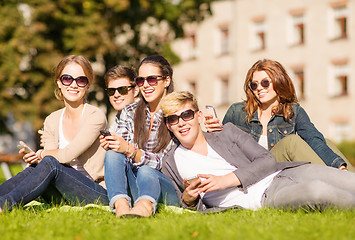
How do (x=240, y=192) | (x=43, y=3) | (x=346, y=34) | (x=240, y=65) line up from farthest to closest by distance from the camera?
(x=240, y=65)
(x=346, y=34)
(x=43, y=3)
(x=240, y=192)

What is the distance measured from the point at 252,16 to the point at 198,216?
2659cm

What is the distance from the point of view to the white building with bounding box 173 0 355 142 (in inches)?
1057

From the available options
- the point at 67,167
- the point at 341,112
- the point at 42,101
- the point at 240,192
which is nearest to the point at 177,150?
the point at 240,192

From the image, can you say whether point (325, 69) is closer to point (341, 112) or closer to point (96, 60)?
point (341, 112)

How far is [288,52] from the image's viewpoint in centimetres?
2883

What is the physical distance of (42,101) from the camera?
17.7 meters

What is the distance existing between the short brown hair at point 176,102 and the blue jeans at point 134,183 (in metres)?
0.59

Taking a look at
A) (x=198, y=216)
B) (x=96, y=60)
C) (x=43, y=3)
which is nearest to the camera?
(x=198, y=216)

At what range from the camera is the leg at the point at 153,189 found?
15.8 ft

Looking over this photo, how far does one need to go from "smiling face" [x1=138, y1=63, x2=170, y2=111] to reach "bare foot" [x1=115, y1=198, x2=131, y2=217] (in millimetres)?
1294

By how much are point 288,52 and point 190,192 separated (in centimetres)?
2499

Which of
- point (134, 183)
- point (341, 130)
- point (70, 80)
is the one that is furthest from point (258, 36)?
point (134, 183)

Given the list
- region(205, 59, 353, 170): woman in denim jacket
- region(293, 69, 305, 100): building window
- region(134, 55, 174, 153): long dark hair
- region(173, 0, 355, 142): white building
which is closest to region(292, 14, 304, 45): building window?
region(173, 0, 355, 142): white building

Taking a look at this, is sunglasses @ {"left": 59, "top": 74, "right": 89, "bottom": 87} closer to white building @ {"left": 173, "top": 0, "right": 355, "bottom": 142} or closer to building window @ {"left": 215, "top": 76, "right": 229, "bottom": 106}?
white building @ {"left": 173, "top": 0, "right": 355, "bottom": 142}
